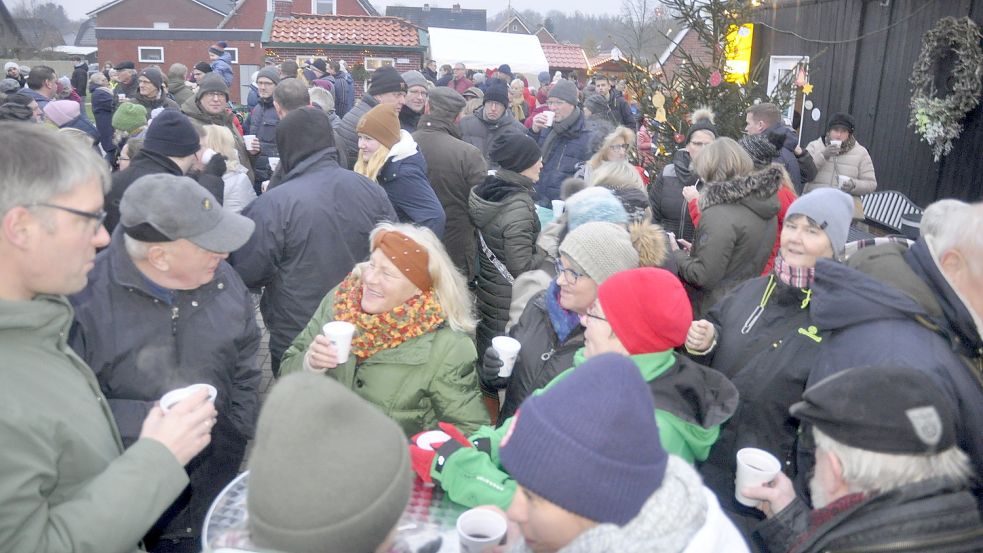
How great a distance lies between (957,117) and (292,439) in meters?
9.92

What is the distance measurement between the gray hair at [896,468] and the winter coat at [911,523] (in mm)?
30

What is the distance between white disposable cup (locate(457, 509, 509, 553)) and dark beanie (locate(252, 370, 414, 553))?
556 mm

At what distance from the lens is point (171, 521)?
9.63 feet

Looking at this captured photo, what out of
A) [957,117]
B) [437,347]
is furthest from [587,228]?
[957,117]

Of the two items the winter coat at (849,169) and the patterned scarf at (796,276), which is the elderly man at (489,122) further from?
the patterned scarf at (796,276)

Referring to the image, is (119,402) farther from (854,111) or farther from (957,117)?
(854,111)

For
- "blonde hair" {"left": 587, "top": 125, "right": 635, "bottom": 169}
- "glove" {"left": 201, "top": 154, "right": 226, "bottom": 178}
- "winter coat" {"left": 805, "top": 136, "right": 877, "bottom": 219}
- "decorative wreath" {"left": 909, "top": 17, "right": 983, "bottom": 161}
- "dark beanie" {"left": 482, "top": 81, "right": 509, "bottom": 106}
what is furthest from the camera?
"dark beanie" {"left": 482, "top": 81, "right": 509, "bottom": 106}

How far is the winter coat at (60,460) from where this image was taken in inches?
67.2

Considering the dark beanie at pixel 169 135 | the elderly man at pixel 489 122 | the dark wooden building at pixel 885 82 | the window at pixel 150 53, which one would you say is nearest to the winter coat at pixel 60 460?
the dark beanie at pixel 169 135

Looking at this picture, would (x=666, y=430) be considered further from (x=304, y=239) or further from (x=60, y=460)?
(x=304, y=239)

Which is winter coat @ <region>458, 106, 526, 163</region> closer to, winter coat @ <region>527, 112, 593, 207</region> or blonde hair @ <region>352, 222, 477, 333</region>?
winter coat @ <region>527, 112, 593, 207</region>

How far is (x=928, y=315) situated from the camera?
2.46 meters

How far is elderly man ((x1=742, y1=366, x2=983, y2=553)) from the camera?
178cm

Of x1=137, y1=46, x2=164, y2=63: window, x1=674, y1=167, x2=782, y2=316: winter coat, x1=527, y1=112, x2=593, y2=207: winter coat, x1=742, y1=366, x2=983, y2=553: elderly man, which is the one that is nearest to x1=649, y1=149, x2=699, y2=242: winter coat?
x1=674, y1=167, x2=782, y2=316: winter coat
